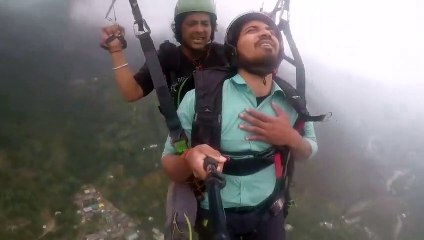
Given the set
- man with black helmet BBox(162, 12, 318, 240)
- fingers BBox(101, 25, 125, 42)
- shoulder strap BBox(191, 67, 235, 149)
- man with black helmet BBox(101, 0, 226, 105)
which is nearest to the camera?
shoulder strap BBox(191, 67, 235, 149)

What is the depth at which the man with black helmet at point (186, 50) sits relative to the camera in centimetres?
277

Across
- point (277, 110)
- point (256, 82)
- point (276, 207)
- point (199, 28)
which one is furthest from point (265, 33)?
point (276, 207)

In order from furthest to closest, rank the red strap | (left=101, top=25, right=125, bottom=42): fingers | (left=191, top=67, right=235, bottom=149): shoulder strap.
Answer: (left=101, top=25, right=125, bottom=42): fingers
the red strap
(left=191, top=67, right=235, bottom=149): shoulder strap

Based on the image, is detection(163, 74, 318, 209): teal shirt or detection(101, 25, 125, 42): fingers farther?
detection(101, 25, 125, 42): fingers

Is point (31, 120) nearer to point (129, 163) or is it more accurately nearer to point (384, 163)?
point (129, 163)

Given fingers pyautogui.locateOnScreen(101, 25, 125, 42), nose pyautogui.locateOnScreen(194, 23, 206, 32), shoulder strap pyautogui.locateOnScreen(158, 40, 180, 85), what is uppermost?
fingers pyautogui.locateOnScreen(101, 25, 125, 42)

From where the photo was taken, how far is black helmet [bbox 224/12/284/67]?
233 cm

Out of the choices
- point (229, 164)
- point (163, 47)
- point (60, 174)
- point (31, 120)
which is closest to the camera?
point (229, 164)

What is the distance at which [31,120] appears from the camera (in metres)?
15.7

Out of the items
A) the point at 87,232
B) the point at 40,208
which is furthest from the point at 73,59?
the point at 87,232

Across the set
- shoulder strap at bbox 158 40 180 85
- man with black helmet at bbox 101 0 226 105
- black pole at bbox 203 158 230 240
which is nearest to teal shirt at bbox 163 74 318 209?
black pole at bbox 203 158 230 240

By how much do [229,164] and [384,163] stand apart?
18992mm

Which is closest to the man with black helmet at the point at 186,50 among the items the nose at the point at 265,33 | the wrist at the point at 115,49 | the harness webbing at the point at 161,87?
the wrist at the point at 115,49

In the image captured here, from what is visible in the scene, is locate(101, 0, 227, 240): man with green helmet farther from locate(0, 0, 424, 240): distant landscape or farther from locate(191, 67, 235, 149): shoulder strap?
locate(0, 0, 424, 240): distant landscape
